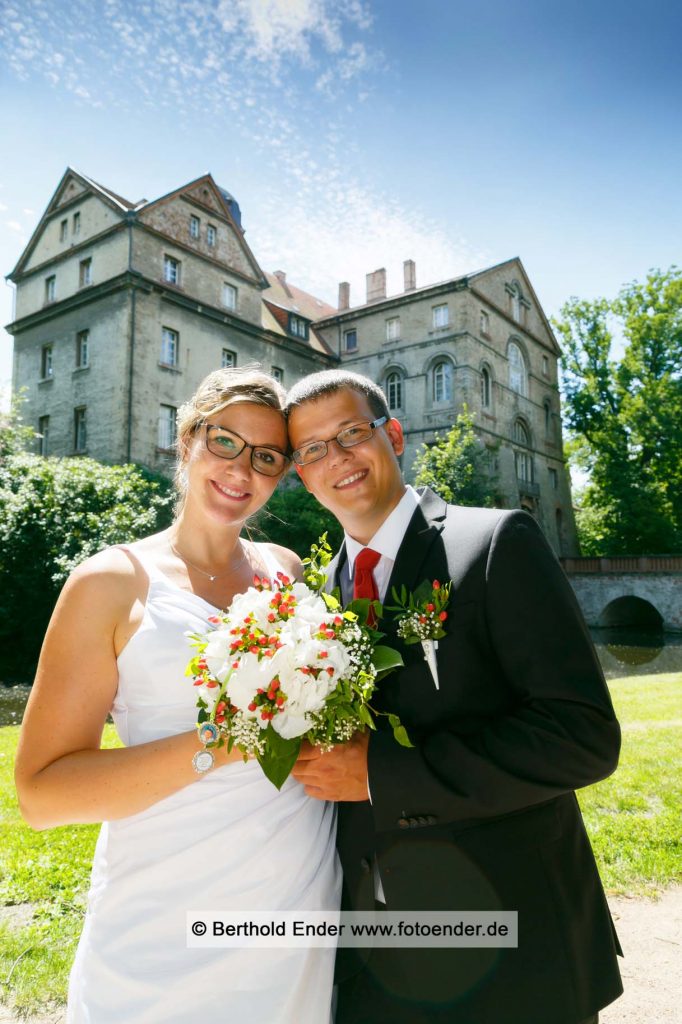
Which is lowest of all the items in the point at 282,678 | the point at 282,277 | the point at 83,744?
the point at 83,744

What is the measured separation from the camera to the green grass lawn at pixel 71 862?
12.3ft

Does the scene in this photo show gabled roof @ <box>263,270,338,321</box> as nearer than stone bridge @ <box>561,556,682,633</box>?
No

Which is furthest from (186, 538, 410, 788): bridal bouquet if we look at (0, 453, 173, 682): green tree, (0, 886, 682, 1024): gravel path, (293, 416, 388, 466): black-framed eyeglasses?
(0, 453, 173, 682): green tree

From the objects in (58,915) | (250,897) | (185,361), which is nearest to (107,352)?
(185,361)

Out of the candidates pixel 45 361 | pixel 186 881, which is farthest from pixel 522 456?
pixel 186 881

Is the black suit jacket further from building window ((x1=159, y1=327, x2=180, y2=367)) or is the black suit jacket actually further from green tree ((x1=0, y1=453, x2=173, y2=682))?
building window ((x1=159, y1=327, x2=180, y2=367))

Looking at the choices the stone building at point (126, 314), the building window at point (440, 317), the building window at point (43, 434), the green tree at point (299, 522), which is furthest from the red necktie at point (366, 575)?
the building window at point (440, 317)

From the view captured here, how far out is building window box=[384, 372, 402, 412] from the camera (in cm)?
3906

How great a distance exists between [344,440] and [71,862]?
14.7 feet

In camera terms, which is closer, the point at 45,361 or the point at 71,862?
the point at 71,862

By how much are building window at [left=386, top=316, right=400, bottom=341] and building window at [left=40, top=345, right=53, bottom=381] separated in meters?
19.5

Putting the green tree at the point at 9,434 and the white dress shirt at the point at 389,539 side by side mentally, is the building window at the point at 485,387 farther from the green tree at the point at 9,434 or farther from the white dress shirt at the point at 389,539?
the white dress shirt at the point at 389,539

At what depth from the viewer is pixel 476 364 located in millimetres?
38000

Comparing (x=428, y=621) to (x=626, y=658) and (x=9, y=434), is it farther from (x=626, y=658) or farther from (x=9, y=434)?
(x=9, y=434)
